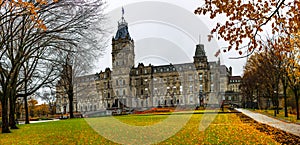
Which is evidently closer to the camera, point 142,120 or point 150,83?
point 142,120

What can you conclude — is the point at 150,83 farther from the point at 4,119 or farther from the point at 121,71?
→ the point at 4,119

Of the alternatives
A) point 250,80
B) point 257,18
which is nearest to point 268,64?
point 250,80

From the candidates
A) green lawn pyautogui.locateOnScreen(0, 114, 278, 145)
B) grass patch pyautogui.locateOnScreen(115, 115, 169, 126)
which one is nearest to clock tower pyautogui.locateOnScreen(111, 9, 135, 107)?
grass patch pyautogui.locateOnScreen(115, 115, 169, 126)

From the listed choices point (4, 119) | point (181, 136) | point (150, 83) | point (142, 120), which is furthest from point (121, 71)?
point (181, 136)

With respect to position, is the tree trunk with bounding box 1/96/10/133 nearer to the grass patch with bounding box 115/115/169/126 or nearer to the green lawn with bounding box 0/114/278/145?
the green lawn with bounding box 0/114/278/145

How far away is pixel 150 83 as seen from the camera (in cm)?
8962

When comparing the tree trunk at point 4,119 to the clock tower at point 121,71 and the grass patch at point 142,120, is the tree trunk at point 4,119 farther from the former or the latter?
the clock tower at point 121,71

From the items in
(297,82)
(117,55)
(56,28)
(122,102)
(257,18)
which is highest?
(117,55)

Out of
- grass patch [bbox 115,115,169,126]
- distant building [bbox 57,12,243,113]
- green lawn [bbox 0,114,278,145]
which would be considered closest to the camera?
green lawn [bbox 0,114,278,145]

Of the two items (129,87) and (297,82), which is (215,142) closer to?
(297,82)

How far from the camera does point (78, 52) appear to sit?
619 inches

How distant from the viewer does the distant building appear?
84438 mm

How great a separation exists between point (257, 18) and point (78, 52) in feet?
35.8

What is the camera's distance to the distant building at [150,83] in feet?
277
